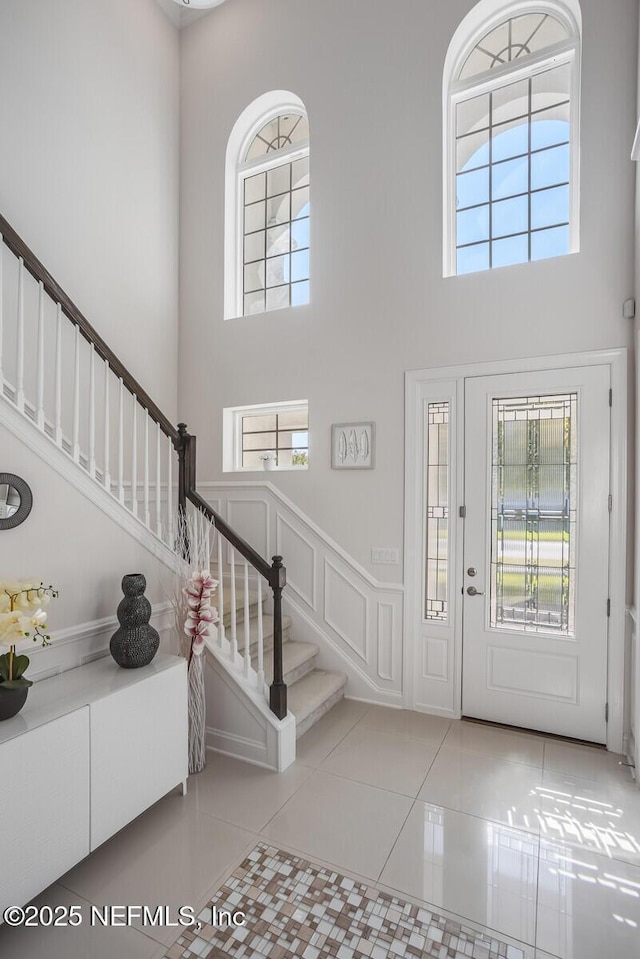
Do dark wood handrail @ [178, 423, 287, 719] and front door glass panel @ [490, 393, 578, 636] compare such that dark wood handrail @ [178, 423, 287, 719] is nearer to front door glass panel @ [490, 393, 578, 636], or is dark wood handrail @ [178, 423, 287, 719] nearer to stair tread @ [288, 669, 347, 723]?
stair tread @ [288, 669, 347, 723]

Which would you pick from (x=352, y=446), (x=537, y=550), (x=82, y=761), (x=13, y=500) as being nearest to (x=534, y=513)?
(x=537, y=550)

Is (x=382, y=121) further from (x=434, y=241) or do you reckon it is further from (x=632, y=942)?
(x=632, y=942)

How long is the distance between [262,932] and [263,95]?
5.47 metres

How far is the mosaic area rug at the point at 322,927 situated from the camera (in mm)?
1717

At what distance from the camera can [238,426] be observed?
452 cm

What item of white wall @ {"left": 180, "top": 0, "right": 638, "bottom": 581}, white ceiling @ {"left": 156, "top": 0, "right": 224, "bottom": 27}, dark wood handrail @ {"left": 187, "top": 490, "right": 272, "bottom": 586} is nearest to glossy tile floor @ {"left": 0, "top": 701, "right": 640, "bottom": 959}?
dark wood handrail @ {"left": 187, "top": 490, "right": 272, "bottom": 586}

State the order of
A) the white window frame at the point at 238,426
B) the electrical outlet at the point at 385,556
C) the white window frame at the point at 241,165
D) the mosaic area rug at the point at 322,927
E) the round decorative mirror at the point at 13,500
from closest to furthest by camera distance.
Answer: the mosaic area rug at the point at 322,927, the round decorative mirror at the point at 13,500, the electrical outlet at the point at 385,556, the white window frame at the point at 238,426, the white window frame at the point at 241,165

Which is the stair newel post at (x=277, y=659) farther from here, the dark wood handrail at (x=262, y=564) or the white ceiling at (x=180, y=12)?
the white ceiling at (x=180, y=12)

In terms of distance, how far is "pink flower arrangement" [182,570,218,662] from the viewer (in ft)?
8.71

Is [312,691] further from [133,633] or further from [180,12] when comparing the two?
[180,12]

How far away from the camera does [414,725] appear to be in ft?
10.9

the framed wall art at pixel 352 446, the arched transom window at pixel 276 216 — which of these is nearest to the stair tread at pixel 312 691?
the framed wall art at pixel 352 446

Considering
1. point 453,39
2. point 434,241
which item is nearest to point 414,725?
point 434,241

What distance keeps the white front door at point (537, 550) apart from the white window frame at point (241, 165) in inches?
93.8
